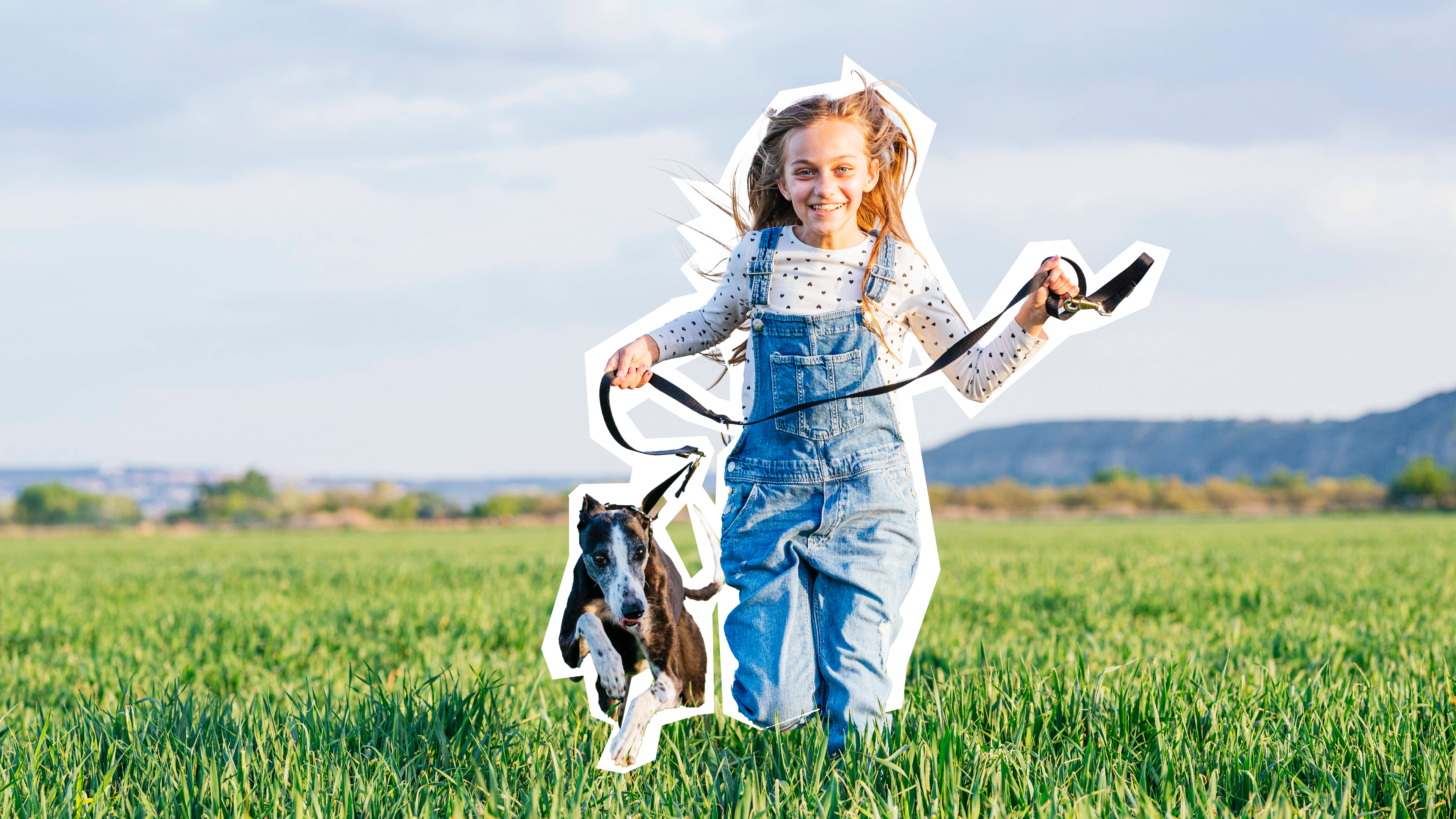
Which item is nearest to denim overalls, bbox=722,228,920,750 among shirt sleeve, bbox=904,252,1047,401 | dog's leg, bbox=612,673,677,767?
shirt sleeve, bbox=904,252,1047,401

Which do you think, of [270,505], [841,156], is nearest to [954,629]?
[841,156]

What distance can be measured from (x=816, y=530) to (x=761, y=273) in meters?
0.78

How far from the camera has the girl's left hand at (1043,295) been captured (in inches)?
105

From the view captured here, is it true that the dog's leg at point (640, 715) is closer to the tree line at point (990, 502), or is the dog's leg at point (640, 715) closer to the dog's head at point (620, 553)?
the dog's head at point (620, 553)

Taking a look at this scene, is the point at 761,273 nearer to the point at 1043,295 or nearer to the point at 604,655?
the point at 1043,295

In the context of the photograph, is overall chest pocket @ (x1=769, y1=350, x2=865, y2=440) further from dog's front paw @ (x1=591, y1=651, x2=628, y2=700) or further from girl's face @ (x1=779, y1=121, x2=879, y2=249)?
dog's front paw @ (x1=591, y1=651, x2=628, y2=700)

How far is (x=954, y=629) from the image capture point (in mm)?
6676

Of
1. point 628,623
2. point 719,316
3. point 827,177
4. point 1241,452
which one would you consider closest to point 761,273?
point 719,316

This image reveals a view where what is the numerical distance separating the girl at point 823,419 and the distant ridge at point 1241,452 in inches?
5709

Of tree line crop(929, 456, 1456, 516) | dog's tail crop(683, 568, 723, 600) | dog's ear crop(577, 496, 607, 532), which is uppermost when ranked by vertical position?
dog's ear crop(577, 496, 607, 532)

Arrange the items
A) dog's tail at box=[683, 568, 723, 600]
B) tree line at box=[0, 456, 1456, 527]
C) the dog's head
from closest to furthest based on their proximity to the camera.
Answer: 1. the dog's head
2. dog's tail at box=[683, 568, 723, 600]
3. tree line at box=[0, 456, 1456, 527]

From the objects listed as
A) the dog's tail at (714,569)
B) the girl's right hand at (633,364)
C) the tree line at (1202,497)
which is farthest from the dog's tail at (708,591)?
the tree line at (1202,497)

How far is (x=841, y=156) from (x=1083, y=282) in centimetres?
78

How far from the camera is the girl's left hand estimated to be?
2.66 m
